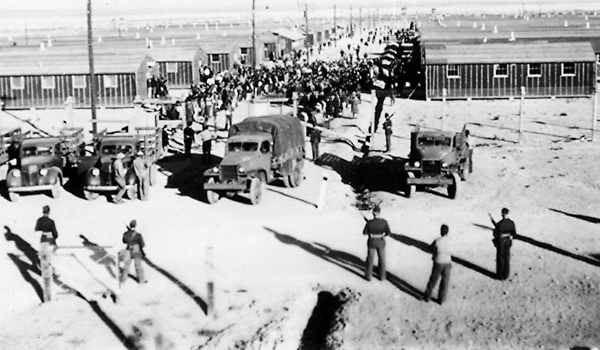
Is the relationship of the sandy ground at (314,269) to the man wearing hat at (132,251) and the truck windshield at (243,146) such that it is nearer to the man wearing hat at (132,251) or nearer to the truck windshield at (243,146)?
the man wearing hat at (132,251)

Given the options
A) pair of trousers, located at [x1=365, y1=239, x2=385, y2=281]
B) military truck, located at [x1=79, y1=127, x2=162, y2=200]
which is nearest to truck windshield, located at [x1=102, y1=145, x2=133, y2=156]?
military truck, located at [x1=79, y1=127, x2=162, y2=200]

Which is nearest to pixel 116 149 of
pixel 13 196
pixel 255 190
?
pixel 13 196

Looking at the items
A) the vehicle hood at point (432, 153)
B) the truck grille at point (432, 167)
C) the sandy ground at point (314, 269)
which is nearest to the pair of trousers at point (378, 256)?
the sandy ground at point (314, 269)

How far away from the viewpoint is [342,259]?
18.0m

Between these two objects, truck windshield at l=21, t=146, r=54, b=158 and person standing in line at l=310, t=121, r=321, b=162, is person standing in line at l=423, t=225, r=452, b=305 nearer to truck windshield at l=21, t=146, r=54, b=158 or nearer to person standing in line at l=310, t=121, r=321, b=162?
truck windshield at l=21, t=146, r=54, b=158

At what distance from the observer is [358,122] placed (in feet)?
135

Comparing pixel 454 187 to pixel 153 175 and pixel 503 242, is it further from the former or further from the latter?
pixel 153 175

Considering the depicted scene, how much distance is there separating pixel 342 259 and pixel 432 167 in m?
7.29

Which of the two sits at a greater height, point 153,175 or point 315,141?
point 315,141

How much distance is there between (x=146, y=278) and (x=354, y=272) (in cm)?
450

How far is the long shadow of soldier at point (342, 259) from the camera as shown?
1598 centimetres

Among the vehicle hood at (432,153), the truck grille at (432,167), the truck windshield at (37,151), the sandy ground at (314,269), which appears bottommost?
the sandy ground at (314,269)

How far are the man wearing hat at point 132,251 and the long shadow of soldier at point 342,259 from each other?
438 cm

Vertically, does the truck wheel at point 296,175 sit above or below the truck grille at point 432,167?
below
